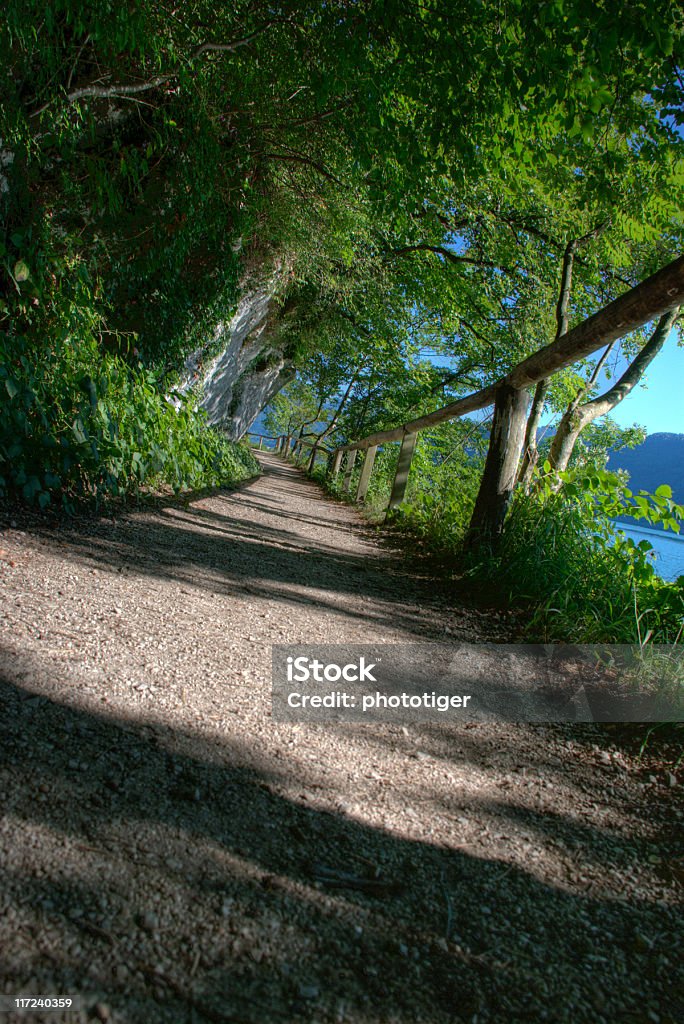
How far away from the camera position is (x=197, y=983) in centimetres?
94

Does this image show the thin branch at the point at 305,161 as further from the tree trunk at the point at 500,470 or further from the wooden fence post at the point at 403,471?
the tree trunk at the point at 500,470

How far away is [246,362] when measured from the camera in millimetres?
12281

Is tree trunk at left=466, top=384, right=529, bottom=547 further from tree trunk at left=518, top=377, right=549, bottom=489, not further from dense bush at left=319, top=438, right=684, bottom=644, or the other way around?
tree trunk at left=518, top=377, right=549, bottom=489

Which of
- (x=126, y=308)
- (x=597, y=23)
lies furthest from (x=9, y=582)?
(x=126, y=308)

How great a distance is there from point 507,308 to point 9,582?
1167 centimetres

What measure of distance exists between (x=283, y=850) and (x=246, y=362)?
11.8 meters

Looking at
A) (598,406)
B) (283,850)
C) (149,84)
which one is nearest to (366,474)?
(598,406)

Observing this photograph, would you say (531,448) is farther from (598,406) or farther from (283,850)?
(283,850)

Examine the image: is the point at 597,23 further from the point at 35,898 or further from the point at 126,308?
the point at 126,308

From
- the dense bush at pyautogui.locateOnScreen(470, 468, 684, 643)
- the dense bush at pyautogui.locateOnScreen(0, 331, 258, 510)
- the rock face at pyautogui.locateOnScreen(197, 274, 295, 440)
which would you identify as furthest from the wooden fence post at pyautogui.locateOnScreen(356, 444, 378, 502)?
the dense bush at pyautogui.locateOnScreen(470, 468, 684, 643)

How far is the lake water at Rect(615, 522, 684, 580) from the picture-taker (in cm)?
314

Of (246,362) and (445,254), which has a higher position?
(445,254)

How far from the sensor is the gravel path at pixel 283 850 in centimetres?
98

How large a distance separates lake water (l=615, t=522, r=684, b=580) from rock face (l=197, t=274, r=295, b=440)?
22.7 feet
